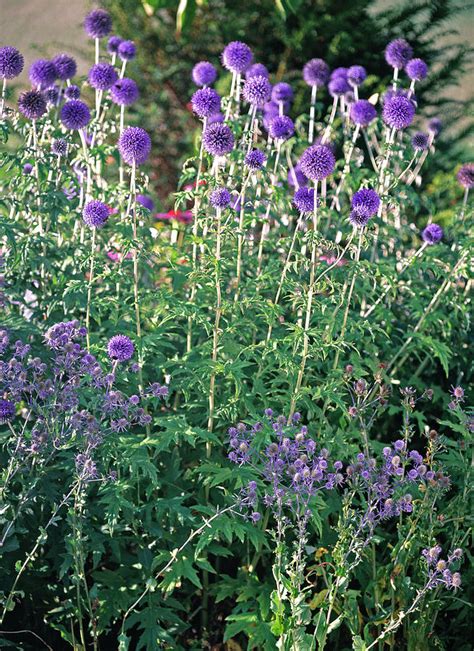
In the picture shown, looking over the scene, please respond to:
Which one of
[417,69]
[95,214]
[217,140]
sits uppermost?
[217,140]

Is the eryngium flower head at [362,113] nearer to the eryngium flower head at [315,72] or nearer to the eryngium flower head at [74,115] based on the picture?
the eryngium flower head at [315,72]

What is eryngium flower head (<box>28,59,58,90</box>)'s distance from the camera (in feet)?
13.5

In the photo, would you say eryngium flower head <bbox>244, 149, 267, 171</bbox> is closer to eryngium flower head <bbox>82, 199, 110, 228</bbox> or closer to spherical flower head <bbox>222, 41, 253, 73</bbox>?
eryngium flower head <bbox>82, 199, 110, 228</bbox>

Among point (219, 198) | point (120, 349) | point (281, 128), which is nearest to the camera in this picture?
point (120, 349)

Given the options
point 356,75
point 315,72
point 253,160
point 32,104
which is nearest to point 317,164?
point 253,160

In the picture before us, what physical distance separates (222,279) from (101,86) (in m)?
1.23

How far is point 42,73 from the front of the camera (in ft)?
13.5

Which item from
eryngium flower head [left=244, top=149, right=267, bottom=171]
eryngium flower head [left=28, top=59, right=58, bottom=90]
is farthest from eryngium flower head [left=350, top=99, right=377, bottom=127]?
eryngium flower head [left=28, top=59, right=58, bottom=90]

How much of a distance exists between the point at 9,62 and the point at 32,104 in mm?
202

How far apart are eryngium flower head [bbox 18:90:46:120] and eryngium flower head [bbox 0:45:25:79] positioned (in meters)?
0.11

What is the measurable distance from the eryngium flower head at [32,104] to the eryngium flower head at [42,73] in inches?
12.1

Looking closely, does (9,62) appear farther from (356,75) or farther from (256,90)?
(356,75)

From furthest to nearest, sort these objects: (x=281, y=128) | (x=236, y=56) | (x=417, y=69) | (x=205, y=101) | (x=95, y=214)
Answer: (x=417, y=69) → (x=236, y=56) → (x=281, y=128) → (x=205, y=101) → (x=95, y=214)

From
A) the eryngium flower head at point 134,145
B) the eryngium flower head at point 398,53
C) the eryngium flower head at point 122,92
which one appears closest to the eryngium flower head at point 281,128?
the eryngium flower head at point 134,145
